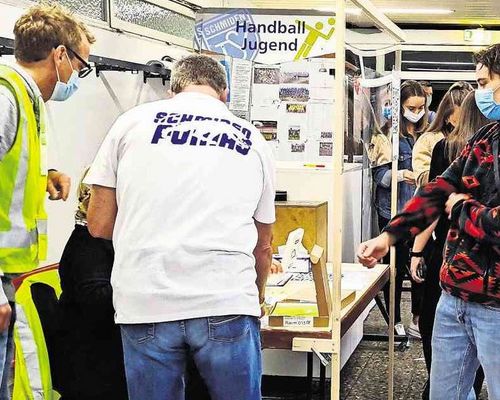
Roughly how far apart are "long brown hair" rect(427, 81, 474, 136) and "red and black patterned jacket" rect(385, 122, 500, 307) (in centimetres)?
169

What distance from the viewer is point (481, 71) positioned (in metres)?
A: 2.42

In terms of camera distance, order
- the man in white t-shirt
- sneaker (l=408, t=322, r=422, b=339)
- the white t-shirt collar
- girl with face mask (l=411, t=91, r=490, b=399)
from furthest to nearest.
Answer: sneaker (l=408, t=322, r=422, b=339) → girl with face mask (l=411, t=91, r=490, b=399) → the white t-shirt collar → the man in white t-shirt

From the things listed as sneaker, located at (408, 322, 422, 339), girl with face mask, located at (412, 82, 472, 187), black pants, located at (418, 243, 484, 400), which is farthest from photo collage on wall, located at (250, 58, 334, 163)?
sneaker, located at (408, 322, 422, 339)

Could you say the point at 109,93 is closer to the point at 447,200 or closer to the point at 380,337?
the point at 447,200

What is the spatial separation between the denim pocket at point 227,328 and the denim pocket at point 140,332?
0.47 feet

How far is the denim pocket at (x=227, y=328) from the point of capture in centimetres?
195

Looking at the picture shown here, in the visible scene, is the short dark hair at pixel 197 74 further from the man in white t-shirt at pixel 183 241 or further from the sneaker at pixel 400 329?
the sneaker at pixel 400 329

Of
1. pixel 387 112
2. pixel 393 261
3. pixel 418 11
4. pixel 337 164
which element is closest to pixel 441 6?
pixel 418 11

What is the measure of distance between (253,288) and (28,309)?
0.90 metres

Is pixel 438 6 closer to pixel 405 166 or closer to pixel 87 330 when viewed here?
pixel 405 166

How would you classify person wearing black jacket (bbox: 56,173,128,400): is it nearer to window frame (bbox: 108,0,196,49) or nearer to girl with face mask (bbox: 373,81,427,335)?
window frame (bbox: 108,0,196,49)

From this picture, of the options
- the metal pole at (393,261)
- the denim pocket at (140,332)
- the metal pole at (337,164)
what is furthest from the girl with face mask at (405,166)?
the denim pocket at (140,332)

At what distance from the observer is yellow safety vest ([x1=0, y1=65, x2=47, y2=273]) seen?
196cm

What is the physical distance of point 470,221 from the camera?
2.15m
